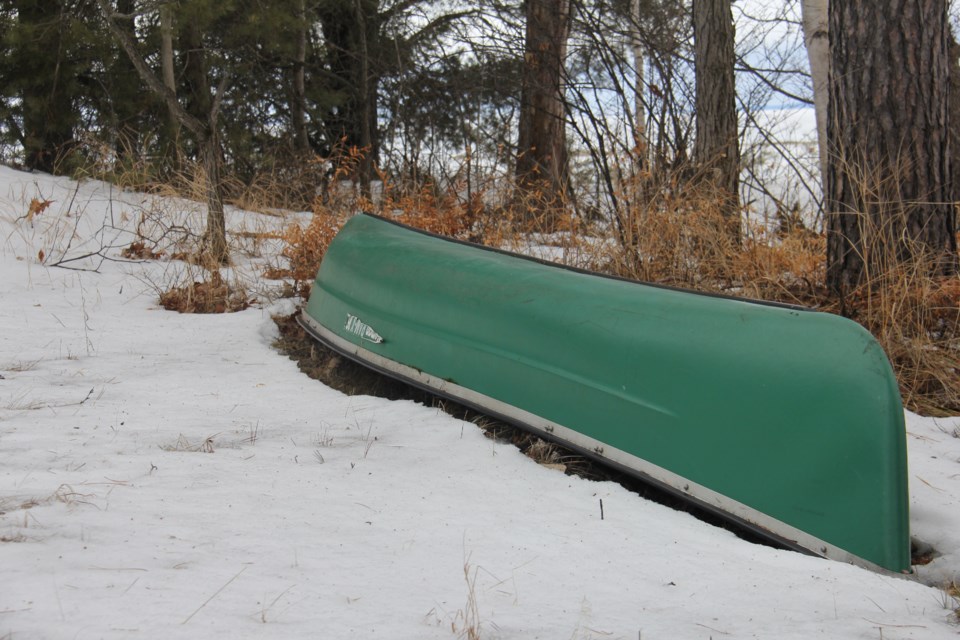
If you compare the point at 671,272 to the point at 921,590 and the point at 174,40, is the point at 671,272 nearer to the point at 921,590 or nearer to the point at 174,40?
the point at 921,590

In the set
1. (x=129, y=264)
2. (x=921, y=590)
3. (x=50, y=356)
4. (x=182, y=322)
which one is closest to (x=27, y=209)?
(x=129, y=264)

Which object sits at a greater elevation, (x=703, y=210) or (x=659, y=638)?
(x=703, y=210)

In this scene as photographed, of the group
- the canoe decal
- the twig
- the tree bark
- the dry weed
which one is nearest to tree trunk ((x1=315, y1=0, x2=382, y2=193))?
the tree bark

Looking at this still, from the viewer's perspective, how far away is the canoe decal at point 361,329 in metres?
3.30

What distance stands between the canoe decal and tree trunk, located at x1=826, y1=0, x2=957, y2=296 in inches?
80.1

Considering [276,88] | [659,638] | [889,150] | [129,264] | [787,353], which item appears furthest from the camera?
[276,88]

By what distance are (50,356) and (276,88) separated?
20.4 feet

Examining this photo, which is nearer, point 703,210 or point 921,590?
point 921,590

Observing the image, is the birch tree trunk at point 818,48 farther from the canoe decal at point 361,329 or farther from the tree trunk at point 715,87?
the canoe decal at point 361,329

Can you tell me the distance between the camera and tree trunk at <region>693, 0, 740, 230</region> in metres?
5.06

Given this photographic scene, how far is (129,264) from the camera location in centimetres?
493

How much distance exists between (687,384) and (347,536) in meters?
1.04

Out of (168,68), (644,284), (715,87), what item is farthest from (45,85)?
(644,284)

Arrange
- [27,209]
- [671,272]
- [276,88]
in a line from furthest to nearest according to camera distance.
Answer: [276,88] < [27,209] < [671,272]
